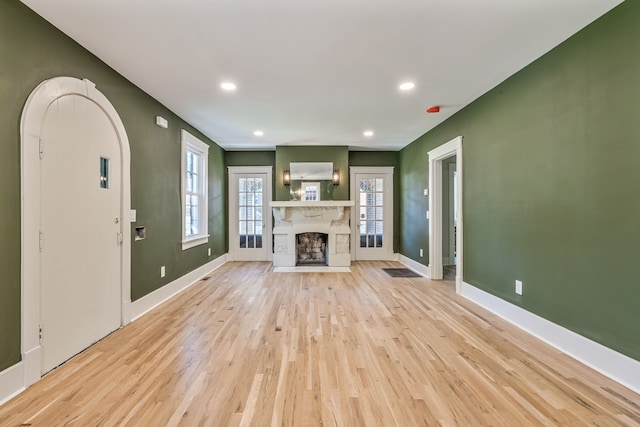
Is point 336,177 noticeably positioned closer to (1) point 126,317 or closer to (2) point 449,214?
(2) point 449,214

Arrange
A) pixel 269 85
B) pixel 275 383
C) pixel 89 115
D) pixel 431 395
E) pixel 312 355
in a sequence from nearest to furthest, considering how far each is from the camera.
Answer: pixel 431 395
pixel 275 383
pixel 312 355
pixel 89 115
pixel 269 85

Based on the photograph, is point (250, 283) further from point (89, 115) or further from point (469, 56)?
point (469, 56)

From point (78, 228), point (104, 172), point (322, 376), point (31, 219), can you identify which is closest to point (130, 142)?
point (104, 172)

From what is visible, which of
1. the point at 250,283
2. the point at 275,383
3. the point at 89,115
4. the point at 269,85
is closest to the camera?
the point at 275,383

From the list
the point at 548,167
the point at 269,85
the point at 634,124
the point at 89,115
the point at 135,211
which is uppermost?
the point at 269,85

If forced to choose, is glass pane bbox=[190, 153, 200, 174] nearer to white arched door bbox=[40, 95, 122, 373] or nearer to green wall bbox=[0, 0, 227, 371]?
green wall bbox=[0, 0, 227, 371]

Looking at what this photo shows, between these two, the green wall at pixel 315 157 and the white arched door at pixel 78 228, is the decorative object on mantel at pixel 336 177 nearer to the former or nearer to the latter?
the green wall at pixel 315 157

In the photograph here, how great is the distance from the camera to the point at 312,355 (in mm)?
2266

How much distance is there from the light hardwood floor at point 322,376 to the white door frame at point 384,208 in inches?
128

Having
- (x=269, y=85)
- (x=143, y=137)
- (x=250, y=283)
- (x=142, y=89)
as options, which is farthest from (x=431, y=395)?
(x=142, y=89)

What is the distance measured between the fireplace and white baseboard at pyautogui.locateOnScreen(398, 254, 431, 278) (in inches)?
65.8

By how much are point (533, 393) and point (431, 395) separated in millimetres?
632

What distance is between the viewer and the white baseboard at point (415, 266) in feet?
16.4

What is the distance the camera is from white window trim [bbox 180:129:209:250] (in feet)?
13.9
